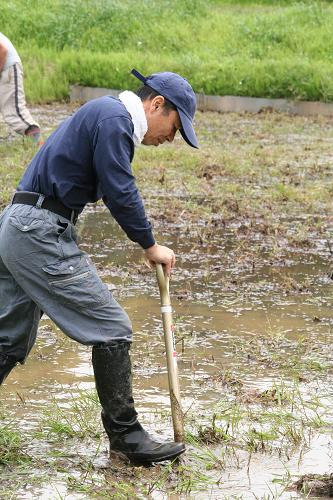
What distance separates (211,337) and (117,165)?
2052 millimetres

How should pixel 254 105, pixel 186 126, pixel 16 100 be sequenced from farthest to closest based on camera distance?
pixel 254 105, pixel 16 100, pixel 186 126

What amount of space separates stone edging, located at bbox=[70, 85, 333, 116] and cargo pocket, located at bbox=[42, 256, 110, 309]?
1156cm

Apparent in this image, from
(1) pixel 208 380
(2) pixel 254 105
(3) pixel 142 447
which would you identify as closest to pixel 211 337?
(1) pixel 208 380

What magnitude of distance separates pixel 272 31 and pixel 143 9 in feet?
9.09

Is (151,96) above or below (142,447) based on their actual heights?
above

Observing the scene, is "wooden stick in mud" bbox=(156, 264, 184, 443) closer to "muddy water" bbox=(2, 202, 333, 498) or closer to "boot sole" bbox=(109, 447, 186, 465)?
"boot sole" bbox=(109, 447, 186, 465)

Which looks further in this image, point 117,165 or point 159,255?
point 159,255

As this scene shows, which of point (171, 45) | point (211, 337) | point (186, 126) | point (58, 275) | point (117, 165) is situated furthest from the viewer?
point (171, 45)

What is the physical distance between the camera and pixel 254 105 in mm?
15852

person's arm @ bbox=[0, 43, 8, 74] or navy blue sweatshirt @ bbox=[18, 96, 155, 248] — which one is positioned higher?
navy blue sweatshirt @ bbox=[18, 96, 155, 248]

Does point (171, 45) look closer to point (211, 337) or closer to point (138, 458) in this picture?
point (211, 337)

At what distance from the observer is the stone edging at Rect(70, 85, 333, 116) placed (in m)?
15.5

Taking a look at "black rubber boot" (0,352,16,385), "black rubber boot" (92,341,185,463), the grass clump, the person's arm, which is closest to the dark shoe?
"black rubber boot" (92,341,185,463)

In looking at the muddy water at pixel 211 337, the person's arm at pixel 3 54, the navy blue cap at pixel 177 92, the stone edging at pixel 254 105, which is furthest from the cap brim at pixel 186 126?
the stone edging at pixel 254 105
